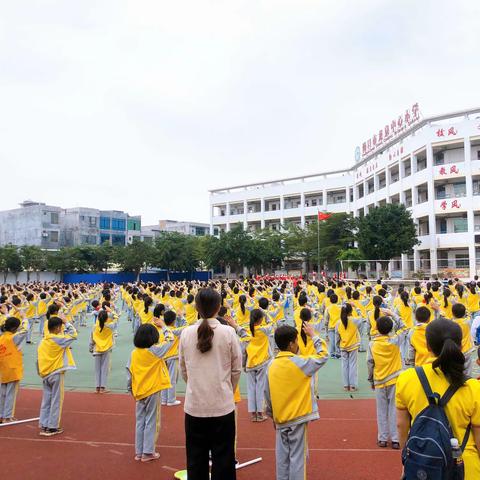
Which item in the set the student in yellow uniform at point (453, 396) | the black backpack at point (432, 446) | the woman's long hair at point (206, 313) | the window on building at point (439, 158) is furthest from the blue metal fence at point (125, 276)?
the black backpack at point (432, 446)

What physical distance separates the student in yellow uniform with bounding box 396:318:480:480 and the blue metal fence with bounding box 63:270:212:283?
127 feet

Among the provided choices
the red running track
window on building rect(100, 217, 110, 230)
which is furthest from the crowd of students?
window on building rect(100, 217, 110, 230)

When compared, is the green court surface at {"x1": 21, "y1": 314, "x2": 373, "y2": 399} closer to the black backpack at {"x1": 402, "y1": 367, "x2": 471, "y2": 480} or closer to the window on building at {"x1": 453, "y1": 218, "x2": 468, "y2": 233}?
the black backpack at {"x1": 402, "y1": 367, "x2": 471, "y2": 480}

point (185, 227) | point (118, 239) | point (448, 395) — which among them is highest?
point (185, 227)

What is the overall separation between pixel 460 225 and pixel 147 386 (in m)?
30.2

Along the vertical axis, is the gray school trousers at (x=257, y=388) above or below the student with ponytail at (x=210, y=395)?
below

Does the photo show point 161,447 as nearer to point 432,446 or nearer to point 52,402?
point 52,402

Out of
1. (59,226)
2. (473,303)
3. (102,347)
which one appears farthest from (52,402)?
(59,226)

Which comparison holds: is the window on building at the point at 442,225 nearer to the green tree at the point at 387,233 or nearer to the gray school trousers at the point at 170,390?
the green tree at the point at 387,233

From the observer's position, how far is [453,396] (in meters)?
2.34

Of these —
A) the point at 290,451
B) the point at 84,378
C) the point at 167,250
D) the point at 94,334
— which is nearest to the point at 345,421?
the point at 290,451

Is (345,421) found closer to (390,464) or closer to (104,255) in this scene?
(390,464)

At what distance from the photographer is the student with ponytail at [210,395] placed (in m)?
3.08

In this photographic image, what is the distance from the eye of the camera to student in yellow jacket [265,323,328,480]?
3576 millimetres
